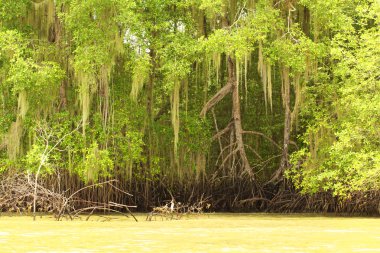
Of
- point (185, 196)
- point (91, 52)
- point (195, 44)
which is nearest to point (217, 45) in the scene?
point (195, 44)

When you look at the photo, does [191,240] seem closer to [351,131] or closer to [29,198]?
[351,131]

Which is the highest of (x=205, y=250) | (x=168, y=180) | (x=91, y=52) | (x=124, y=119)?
(x=91, y=52)

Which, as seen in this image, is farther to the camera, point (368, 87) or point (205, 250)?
point (368, 87)

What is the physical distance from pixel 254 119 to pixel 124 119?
5.29m

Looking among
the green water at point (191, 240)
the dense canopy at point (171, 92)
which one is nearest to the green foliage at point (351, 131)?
the dense canopy at point (171, 92)

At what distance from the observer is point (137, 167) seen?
1739 cm

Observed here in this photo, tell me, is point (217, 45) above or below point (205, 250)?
above

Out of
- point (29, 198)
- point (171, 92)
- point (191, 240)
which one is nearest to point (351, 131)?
point (171, 92)

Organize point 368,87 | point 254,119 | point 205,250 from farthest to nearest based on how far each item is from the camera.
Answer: point 254,119, point 368,87, point 205,250

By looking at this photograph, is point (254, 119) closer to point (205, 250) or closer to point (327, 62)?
point (327, 62)

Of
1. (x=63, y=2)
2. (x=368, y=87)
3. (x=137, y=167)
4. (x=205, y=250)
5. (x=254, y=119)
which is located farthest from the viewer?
(x=254, y=119)

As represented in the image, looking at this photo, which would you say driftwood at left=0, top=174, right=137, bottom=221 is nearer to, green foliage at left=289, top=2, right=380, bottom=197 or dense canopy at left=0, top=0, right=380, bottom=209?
dense canopy at left=0, top=0, right=380, bottom=209

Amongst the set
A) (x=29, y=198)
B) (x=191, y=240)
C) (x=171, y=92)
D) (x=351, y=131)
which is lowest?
(x=191, y=240)

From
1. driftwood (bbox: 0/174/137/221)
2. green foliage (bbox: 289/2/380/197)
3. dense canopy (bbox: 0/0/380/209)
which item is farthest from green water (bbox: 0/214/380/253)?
dense canopy (bbox: 0/0/380/209)
